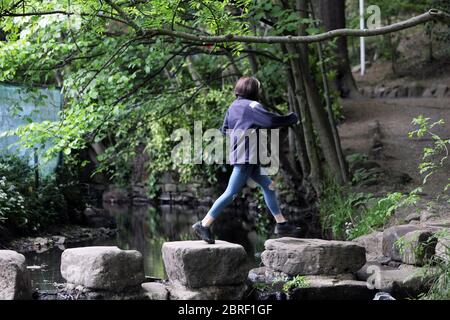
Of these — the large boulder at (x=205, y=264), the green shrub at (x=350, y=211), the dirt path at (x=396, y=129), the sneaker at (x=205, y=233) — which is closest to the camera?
the large boulder at (x=205, y=264)

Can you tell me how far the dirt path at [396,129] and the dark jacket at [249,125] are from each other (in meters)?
4.70

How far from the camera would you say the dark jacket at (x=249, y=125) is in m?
6.99

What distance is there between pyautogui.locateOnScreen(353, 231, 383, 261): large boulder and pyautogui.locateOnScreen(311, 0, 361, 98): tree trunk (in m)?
9.62

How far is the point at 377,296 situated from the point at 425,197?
4.24m

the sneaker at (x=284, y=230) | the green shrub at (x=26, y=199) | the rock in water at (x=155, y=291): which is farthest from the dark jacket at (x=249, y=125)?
the green shrub at (x=26, y=199)

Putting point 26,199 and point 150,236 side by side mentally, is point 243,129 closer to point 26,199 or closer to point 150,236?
point 26,199

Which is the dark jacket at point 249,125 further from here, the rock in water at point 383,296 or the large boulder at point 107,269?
the rock in water at point 383,296

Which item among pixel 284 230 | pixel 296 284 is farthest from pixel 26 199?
pixel 296 284

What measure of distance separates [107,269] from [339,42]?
47.5 feet

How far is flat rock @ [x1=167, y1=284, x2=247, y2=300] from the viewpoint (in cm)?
655

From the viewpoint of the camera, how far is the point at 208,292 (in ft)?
21.7

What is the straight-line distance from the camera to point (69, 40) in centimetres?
1077

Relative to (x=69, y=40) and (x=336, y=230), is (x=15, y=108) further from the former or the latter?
(x=336, y=230)
